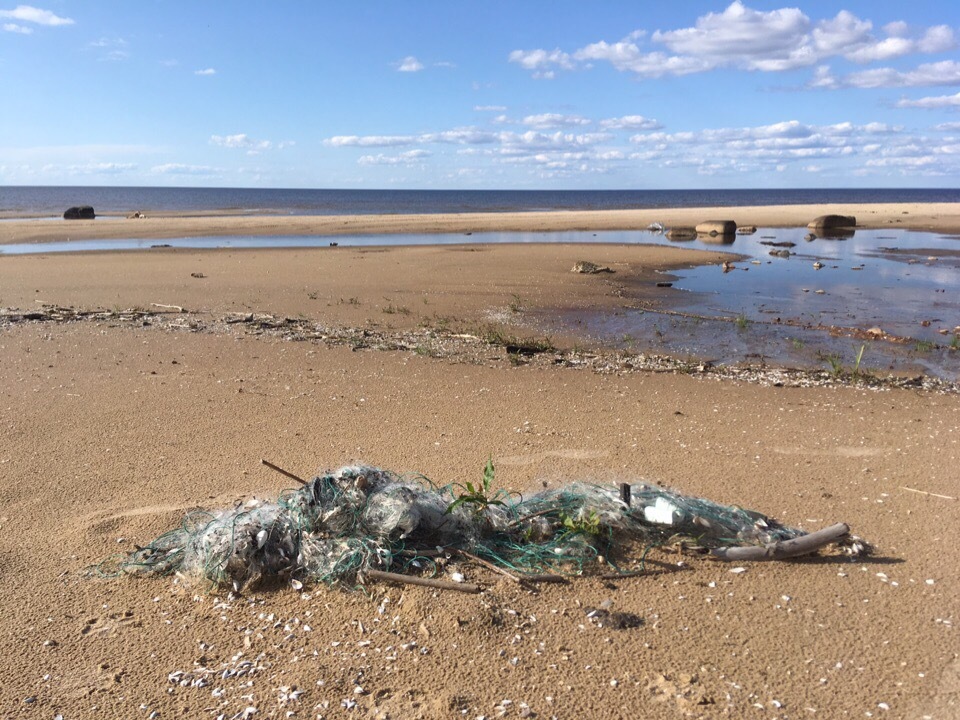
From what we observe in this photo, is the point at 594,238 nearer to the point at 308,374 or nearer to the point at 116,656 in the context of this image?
the point at 308,374

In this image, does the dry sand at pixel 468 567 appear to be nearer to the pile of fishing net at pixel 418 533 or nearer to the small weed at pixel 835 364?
the pile of fishing net at pixel 418 533

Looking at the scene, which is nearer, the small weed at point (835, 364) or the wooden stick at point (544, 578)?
the wooden stick at point (544, 578)

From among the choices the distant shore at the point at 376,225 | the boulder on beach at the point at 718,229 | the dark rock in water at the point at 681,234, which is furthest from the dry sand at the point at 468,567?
the boulder on beach at the point at 718,229

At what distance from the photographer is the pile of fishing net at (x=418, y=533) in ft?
14.3

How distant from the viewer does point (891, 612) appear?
4.07 m

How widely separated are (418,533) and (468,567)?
0.41m

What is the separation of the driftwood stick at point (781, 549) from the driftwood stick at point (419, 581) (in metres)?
1.53

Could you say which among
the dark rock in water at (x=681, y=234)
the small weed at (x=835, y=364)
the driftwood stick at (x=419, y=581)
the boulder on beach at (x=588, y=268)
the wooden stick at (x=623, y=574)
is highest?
the dark rock in water at (x=681, y=234)

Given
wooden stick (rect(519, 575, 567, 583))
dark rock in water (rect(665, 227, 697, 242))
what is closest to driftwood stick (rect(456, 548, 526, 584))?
wooden stick (rect(519, 575, 567, 583))

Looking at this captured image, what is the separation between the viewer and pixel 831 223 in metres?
32.0

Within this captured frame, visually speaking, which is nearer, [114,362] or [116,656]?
[116,656]

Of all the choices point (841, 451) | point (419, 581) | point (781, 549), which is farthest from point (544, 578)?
point (841, 451)

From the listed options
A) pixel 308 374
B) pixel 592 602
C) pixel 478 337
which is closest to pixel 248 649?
pixel 592 602

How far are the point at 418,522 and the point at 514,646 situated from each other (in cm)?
106
